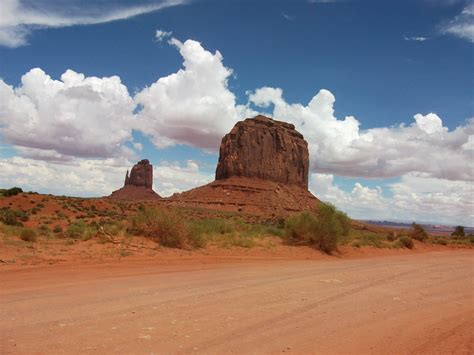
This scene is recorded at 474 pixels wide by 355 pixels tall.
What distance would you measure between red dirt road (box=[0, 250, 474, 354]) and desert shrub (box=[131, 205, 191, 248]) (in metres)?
6.20

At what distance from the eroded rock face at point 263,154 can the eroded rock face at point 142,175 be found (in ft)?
144

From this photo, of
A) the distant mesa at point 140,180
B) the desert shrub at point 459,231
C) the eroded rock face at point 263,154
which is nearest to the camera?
the desert shrub at point 459,231

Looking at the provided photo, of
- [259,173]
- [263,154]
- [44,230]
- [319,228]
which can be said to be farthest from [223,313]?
[263,154]

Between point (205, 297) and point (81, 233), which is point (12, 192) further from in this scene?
point (205, 297)

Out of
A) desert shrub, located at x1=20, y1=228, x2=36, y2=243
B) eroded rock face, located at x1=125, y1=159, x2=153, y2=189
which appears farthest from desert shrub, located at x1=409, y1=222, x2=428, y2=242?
eroded rock face, located at x1=125, y1=159, x2=153, y2=189

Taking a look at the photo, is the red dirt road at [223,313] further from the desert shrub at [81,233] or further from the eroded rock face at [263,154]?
the eroded rock face at [263,154]

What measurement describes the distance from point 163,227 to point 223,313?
12.0m

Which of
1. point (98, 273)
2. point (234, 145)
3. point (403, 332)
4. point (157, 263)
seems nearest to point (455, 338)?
point (403, 332)

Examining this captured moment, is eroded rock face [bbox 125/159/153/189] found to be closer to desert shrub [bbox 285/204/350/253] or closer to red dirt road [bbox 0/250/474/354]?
desert shrub [bbox 285/204/350/253]

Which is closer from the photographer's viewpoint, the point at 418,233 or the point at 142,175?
the point at 418,233

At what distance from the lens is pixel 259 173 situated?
414 feet

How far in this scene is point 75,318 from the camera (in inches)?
279

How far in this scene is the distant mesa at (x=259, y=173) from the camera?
106 m

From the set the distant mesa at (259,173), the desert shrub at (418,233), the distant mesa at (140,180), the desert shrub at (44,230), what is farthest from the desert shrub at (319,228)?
the distant mesa at (140,180)
